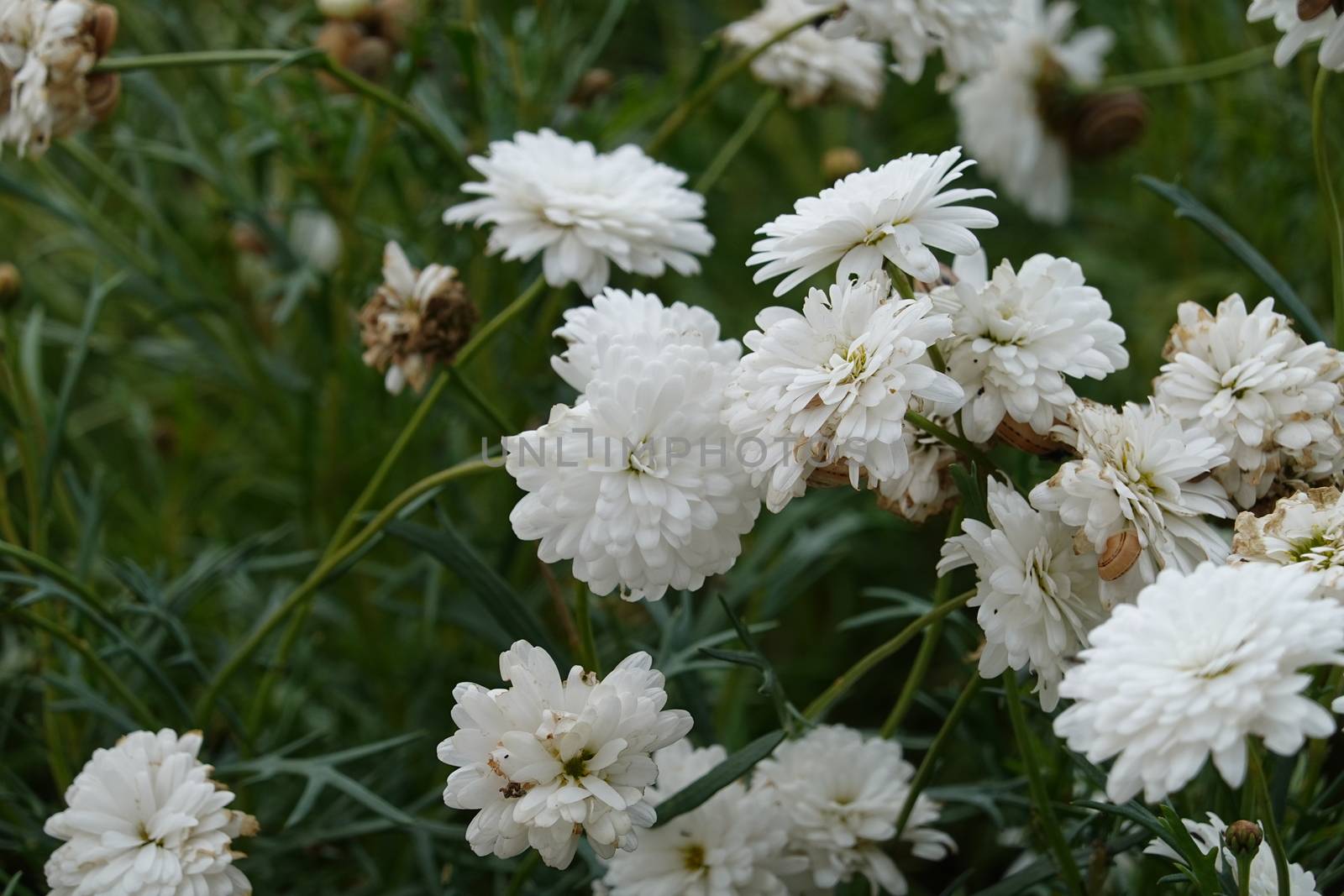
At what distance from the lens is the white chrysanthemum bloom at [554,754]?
489mm

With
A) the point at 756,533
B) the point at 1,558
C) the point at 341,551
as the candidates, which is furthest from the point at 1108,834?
the point at 1,558

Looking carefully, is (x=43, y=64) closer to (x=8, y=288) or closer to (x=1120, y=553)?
(x=8, y=288)

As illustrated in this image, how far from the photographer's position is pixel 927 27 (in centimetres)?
74

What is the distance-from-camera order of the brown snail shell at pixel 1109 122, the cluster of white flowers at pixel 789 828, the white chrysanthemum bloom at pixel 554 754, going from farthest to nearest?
the brown snail shell at pixel 1109 122 < the cluster of white flowers at pixel 789 828 < the white chrysanthemum bloom at pixel 554 754

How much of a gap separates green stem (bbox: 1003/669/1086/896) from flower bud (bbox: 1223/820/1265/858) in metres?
0.10

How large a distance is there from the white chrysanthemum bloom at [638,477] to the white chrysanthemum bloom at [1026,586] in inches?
3.8

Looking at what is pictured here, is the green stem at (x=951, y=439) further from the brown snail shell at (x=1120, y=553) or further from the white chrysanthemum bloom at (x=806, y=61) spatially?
the white chrysanthemum bloom at (x=806, y=61)

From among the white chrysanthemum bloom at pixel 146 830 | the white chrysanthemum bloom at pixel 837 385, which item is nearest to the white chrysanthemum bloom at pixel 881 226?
the white chrysanthemum bloom at pixel 837 385

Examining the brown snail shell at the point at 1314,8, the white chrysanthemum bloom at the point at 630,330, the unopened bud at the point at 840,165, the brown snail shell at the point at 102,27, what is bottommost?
the unopened bud at the point at 840,165

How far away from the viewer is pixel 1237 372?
0.52m

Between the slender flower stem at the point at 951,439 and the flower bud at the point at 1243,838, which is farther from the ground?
the slender flower stem at the point at 951,439

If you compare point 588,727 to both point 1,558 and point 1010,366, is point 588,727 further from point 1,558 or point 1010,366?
point 1,558

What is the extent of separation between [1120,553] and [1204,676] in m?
0.08

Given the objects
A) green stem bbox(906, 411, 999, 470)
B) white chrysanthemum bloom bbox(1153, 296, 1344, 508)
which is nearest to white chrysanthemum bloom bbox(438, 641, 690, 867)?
green stem bbox(906, 411, 999, 470)
